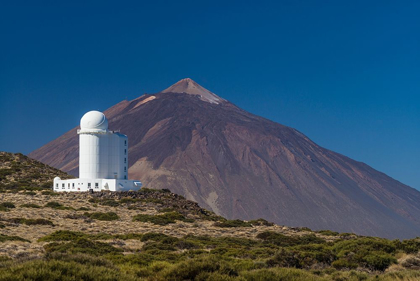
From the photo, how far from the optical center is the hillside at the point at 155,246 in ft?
45.5

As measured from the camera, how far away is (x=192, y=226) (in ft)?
127

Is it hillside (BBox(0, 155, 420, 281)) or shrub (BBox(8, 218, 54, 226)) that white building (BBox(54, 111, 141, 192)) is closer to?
hillside (BBox(0, 155, 420, 281))

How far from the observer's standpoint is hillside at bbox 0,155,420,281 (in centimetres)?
1388

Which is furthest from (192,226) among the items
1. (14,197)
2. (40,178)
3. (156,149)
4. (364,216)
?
(156,149)

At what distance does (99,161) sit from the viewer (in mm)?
54969

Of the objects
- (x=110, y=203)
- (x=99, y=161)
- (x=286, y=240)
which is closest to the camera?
(x=286, y=240)

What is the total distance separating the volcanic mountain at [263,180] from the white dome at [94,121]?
88526 mm

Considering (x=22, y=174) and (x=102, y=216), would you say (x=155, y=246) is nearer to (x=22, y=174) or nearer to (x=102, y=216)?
(x=102, y=216)

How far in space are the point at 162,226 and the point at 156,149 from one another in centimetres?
14534

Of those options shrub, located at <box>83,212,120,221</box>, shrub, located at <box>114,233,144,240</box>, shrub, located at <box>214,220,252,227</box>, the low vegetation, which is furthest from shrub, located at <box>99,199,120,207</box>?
shrub, located at <box>114,233,144,240</box>

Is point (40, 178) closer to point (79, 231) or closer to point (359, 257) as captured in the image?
point (79, 231)

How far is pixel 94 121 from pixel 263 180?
114055 millimetres

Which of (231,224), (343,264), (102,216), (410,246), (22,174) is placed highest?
(22,174)

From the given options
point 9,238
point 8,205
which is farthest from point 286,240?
point 8,205
